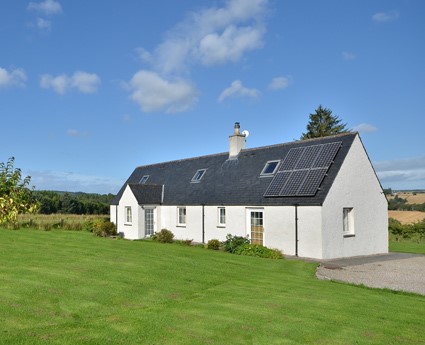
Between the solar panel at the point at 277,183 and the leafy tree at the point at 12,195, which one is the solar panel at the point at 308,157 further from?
the leafy tree at the point at 12,195

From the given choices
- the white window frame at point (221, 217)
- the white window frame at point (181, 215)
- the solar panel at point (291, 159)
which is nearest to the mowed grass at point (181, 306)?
the solar panel at point (291, 159)

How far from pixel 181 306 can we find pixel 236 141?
22018 mm

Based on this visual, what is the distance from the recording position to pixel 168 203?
3300cm

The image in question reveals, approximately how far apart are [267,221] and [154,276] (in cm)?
1224

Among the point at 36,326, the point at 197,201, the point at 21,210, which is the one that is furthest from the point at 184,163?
the point at 36,326

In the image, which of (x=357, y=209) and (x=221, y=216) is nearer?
(x=357, y=209)

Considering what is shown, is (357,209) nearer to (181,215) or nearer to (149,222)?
(181,215)

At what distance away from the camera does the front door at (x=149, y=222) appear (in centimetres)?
3322

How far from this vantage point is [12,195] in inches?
365

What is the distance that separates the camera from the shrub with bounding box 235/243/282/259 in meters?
21.4

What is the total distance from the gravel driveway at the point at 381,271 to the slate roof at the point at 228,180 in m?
3.68

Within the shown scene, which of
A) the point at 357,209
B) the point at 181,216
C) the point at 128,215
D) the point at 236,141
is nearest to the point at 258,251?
the point at 357,209

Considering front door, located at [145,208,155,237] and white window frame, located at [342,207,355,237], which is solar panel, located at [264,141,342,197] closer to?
white window frame, located at [342,207,355,237]

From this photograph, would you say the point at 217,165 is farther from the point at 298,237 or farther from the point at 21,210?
the point at 21,210
